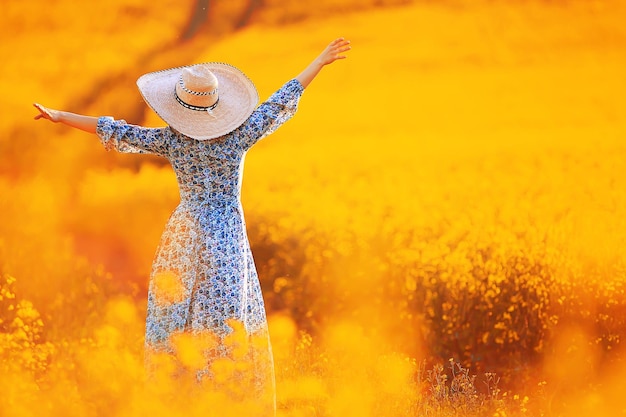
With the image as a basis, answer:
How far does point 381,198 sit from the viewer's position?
588cm

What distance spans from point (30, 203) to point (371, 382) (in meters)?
2.00

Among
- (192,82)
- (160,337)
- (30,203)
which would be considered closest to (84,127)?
(192,82)

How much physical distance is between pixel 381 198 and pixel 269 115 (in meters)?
1.83

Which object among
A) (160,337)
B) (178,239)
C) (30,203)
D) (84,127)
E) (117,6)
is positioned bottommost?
(160,337)

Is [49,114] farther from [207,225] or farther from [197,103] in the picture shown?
[207,225]

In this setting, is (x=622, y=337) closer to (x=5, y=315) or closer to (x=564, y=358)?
(x=564, y=358)

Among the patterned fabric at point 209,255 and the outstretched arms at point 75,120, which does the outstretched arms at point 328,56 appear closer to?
the patterned fabric at point 209,255

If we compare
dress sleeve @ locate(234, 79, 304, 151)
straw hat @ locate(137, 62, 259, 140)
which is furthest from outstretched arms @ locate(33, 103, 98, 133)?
dress sleeve @ locate(234, 79, 304, 151)

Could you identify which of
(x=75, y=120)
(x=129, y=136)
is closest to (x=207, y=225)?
(x=129, y=136)

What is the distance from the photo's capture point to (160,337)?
13.7 ft

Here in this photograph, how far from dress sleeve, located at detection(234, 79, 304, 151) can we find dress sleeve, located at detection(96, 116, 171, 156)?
29 cm

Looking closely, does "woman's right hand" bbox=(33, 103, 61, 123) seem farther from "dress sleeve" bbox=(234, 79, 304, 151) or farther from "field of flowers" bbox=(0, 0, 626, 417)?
"field of flowers" bbox=(0, 0, 626, 417)

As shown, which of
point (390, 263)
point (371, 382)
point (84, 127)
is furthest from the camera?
point (390, 263)

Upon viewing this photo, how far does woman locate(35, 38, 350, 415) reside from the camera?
411 cm
